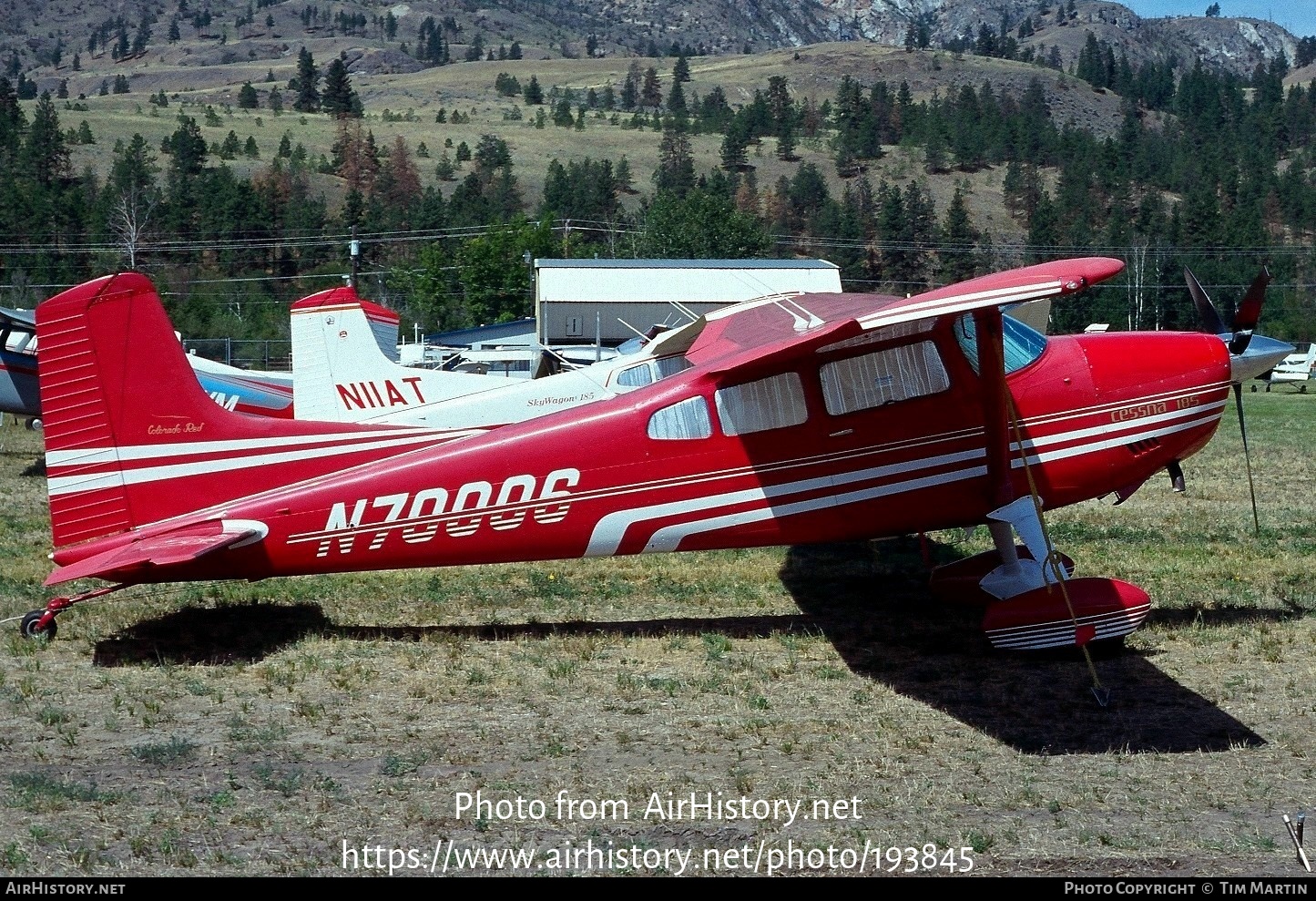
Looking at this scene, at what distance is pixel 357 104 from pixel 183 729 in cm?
13811

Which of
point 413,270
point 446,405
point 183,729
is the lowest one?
point 413,270

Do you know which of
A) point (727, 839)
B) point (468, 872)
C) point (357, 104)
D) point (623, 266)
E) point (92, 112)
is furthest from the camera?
point (357, 104)

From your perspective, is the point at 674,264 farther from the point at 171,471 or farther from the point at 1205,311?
the point at 171,471

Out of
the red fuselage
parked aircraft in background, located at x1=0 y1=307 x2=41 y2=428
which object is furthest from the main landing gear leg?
parked aircraft in background, located at x1=0 y1=307 x2=41 y2=428

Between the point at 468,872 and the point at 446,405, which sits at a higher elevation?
the point at 446,405

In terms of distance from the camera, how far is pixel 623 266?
47875mm

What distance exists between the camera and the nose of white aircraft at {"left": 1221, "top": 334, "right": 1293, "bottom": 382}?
9.48 metres

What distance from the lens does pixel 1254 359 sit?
952 centimetres

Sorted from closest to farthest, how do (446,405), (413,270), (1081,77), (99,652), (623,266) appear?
1. (99,652)
2. (446,405)
3. (623,266)
4. (413,270)
5. (1081,77)

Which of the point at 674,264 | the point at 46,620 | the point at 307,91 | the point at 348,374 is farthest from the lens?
the point at 307,91

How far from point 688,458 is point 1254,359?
14.2ft

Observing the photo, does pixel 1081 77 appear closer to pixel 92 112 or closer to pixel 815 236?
pixel 815 236

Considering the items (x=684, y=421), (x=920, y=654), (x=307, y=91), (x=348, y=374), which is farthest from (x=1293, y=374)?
(x=307, y=91)

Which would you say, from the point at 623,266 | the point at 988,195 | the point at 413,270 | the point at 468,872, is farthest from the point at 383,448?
the point at 988,195
